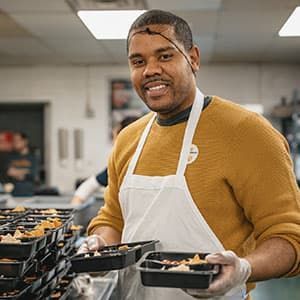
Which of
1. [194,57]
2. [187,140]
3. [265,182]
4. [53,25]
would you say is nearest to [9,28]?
[53,25]

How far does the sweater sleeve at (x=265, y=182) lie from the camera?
1.38m

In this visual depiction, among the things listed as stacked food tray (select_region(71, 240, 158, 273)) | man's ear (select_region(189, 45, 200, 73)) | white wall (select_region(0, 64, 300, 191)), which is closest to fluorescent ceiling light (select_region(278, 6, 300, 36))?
white wall (select_region(0, 64, 300, 191))

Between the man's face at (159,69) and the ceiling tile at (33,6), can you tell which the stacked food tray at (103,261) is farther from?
the ceiling tile at (33,6)

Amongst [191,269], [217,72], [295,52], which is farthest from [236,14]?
[191,269]

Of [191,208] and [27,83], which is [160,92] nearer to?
[191,208]

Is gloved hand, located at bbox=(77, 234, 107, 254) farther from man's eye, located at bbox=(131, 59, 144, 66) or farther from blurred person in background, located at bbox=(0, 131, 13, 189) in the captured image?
blurred person in background, located at bbox=(0, 131, 13, 189)

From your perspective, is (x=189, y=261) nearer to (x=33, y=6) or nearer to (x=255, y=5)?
(x=255, y=5)

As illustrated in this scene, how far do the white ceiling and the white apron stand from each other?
2.54 m

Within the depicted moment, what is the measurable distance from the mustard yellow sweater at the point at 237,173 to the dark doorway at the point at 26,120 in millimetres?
6325

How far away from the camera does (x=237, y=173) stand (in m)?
1.47

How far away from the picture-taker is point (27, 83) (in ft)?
25.0

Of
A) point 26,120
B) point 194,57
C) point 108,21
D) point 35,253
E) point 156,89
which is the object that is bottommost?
point 35,253

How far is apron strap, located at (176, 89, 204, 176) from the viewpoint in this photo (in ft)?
5.21

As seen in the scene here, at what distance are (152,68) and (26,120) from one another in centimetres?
659
